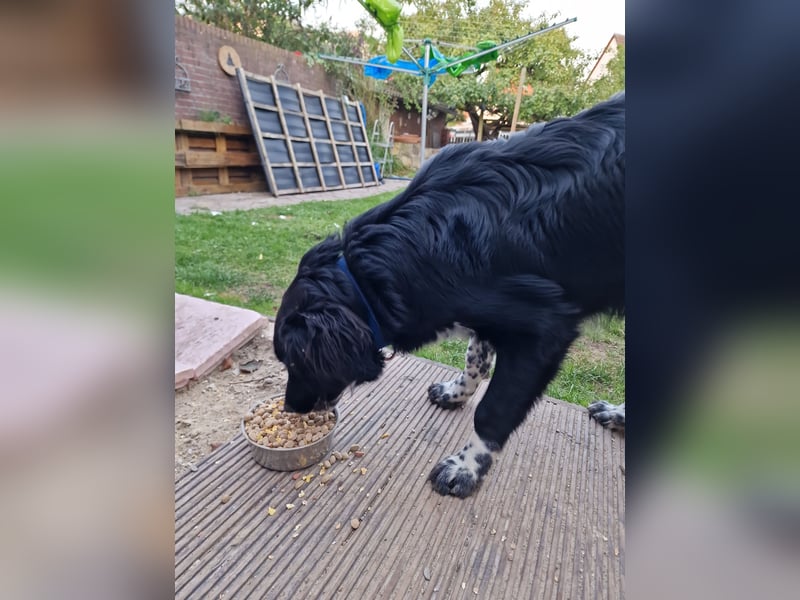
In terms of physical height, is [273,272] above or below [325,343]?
below

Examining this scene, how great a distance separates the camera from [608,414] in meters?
2.75

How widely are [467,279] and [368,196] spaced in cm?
889

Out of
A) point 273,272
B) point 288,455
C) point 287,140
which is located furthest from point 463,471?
point 287,140

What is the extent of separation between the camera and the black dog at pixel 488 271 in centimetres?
201

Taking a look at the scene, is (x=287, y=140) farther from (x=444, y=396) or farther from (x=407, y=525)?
(x=407, y=525)

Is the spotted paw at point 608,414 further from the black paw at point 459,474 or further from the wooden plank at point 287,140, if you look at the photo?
the wooden plank at point 287,140

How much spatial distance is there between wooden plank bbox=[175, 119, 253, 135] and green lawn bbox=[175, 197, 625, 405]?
2.38 m

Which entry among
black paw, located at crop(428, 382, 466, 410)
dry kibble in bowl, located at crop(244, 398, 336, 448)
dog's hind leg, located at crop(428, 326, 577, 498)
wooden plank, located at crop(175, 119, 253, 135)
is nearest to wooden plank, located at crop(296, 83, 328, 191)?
wooden plank, located at crop(175, 119, 253, 135)

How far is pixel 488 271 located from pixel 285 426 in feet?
4.43

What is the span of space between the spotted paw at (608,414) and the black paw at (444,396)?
841 mm

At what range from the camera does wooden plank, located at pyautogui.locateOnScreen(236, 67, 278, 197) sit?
30.7 ft
